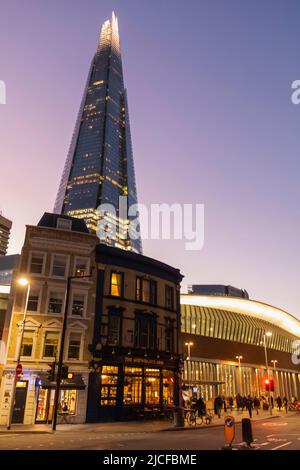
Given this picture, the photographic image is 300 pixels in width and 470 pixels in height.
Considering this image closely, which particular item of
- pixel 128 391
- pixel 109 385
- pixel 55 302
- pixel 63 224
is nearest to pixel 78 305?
pixel 55 302

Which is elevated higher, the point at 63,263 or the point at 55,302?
the point at 63,263

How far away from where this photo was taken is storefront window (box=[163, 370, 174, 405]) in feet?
122

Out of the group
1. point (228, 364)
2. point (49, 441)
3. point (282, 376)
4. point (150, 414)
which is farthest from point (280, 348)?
point (49, 441)

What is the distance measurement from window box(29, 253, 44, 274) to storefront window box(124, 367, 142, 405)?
38.0 feet

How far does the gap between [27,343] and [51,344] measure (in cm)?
185

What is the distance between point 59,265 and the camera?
3388 centimetres

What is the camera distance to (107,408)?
32250 millimetres

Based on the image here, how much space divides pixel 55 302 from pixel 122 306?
20.7 feet

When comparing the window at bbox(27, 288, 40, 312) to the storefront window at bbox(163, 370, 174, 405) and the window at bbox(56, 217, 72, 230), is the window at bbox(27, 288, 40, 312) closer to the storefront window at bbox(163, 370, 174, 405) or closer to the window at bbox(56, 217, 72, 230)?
the window at bbox(56, 217, 72, 230)

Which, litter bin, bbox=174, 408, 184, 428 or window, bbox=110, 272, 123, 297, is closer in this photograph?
litter bin, bbox=174, 408, 184, 428

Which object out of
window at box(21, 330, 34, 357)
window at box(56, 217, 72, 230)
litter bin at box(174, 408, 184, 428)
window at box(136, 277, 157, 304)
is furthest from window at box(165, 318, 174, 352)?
window at box(21, 330, 34, 357)
